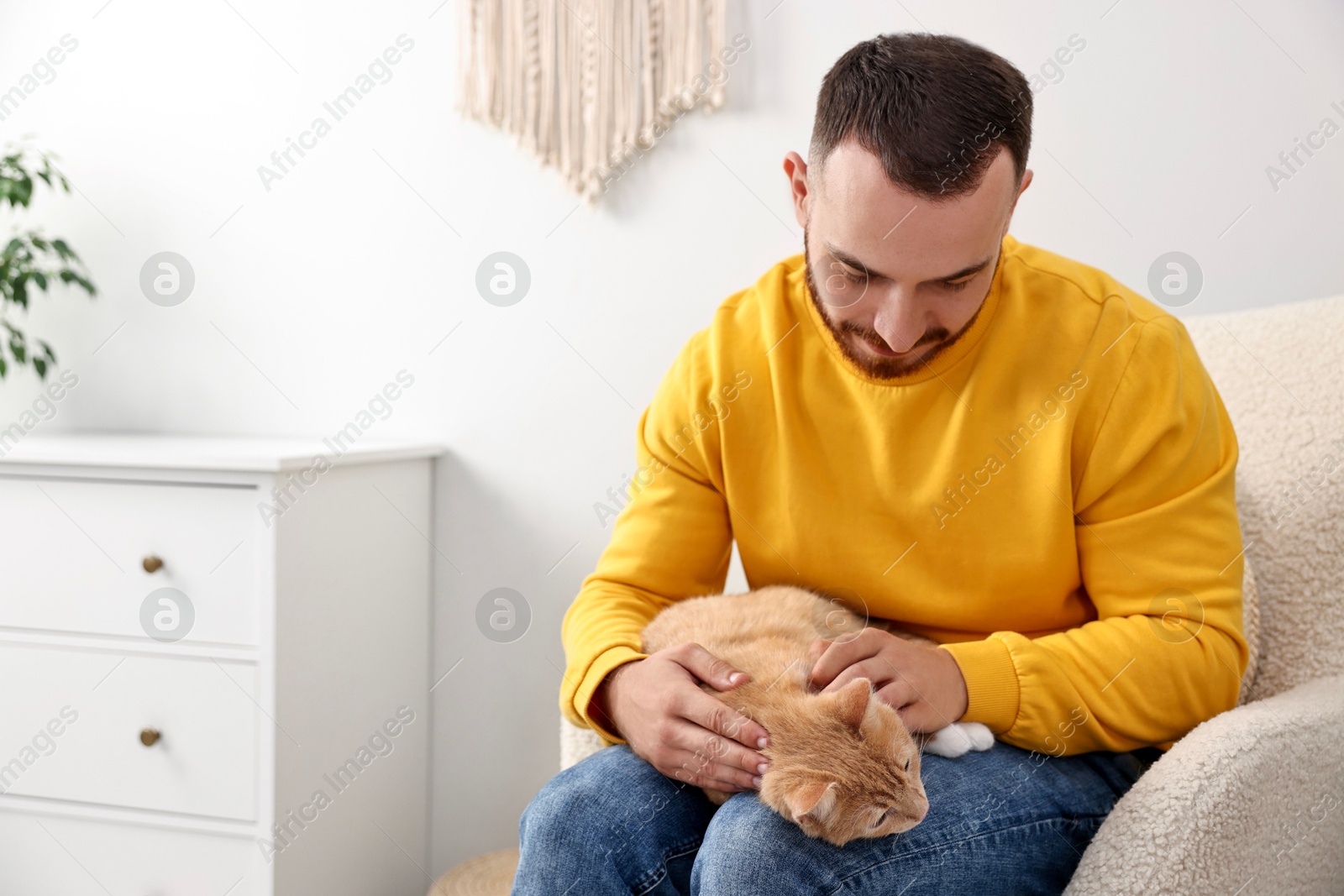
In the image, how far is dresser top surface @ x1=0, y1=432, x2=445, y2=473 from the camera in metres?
1.38

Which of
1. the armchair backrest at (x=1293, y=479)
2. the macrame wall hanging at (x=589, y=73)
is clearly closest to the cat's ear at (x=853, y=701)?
the armchair backrest at (x=1293, y=479)

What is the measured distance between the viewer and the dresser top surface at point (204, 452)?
1.38 m

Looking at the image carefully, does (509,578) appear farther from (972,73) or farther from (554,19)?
(972,73)

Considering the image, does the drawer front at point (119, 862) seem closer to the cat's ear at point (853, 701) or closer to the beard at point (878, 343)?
the cat's ear at point (853, 701)

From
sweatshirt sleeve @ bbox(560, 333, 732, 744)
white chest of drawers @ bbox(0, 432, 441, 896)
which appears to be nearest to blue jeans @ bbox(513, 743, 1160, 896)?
sweatshirt sleeve @ bbox(560, 333, 732, 744)

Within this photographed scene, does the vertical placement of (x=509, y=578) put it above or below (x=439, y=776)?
above

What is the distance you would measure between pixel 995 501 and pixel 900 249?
322 millimetres

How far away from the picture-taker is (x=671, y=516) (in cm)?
114

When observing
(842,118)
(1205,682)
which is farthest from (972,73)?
(1205,682)

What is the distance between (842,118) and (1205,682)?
652 millimetres

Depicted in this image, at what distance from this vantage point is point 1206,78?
150 cm

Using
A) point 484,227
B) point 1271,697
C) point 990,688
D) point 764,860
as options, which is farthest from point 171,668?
point 1271,697

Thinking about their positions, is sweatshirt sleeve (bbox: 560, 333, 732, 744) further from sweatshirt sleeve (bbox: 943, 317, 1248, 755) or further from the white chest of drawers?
the white chest of drawers

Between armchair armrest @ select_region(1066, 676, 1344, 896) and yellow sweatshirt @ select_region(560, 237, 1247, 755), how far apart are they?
8 centimetres
